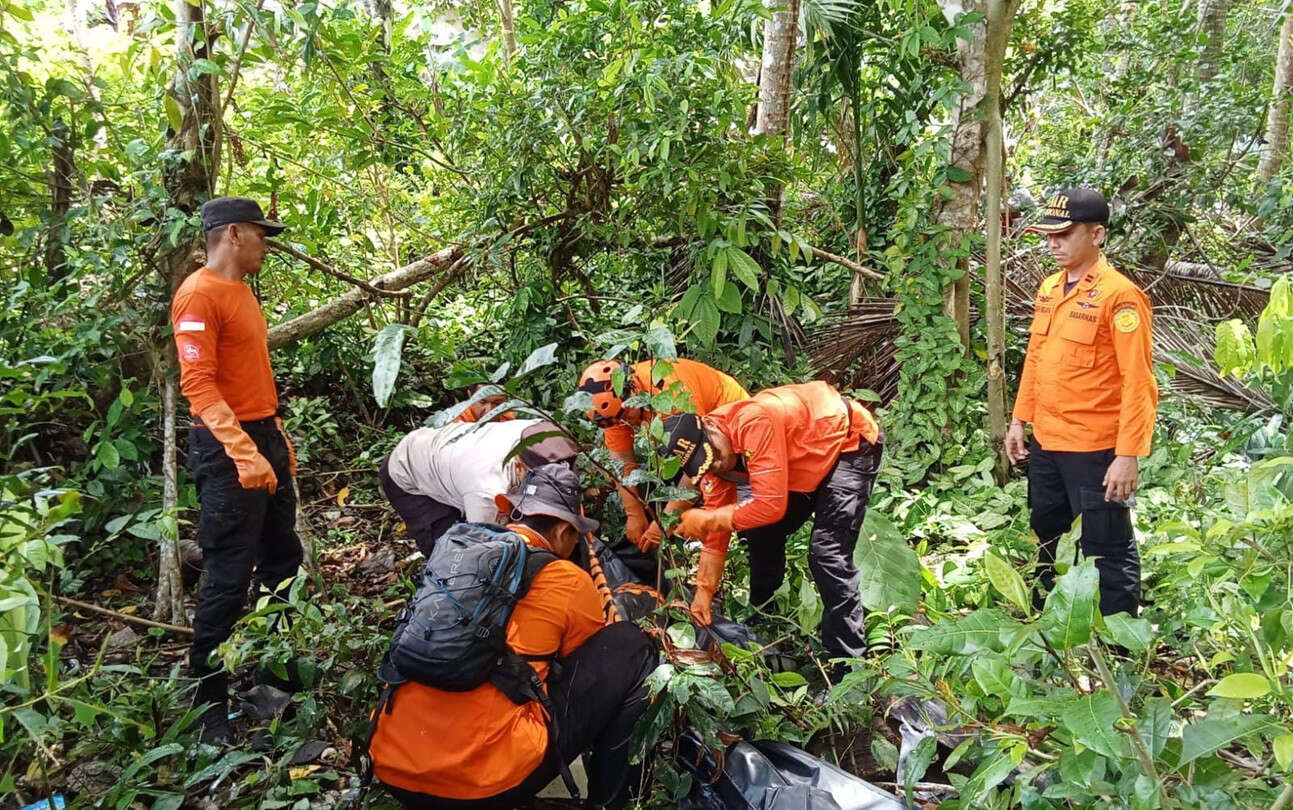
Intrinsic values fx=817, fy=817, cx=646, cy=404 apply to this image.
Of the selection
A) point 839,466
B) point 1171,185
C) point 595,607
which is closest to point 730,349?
point 839,466

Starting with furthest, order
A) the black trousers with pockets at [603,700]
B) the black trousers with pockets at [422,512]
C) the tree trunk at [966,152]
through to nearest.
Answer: the tree trunk at [966,152], the black trousers with pockets at [422,512], the black trousers with pockets at [603,700]

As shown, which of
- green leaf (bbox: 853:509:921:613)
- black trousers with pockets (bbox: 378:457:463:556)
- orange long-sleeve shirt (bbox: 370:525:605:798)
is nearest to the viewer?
orange long-sleeve shirt (bbox: 370:525:605:798)

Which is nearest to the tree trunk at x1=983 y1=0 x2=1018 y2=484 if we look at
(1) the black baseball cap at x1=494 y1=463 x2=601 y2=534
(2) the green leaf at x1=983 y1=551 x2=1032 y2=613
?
(1) the black baseball cap at x1=494 y1=463 x2=601 y2=534

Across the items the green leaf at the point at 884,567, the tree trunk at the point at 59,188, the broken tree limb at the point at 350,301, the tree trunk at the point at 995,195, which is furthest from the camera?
the broken tree limb at the point at 350,301

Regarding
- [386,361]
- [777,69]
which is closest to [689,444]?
[386,361]

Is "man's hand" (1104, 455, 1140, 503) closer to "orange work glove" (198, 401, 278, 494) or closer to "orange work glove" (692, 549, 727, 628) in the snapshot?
"orange work glove" (692, 549, 727, 628)

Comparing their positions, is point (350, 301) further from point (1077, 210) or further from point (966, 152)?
point (1077, 210)

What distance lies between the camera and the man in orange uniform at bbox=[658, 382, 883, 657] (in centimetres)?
297

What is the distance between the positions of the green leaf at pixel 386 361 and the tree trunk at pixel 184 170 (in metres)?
2.52

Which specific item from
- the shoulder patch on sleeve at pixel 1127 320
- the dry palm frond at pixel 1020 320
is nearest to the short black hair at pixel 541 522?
the shoulder patch on sleeve at pixel 1127 320

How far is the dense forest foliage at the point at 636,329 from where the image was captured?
1.81 metres

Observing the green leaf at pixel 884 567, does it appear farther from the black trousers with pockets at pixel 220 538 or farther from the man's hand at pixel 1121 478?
the black trousers with pockets at pixel 220 538

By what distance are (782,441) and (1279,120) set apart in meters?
9.59

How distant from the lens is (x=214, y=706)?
3027 mm
